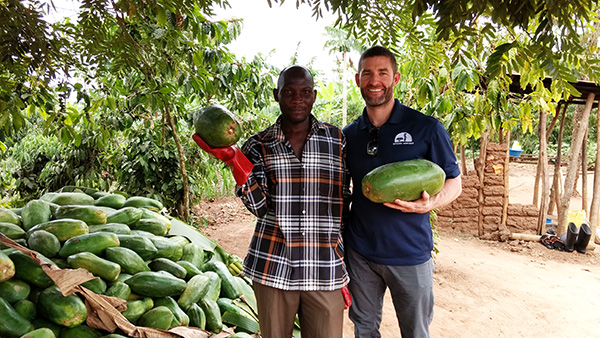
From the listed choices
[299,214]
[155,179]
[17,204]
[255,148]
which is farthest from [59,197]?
[17,204]

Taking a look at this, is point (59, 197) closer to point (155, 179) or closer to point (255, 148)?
point (255, 148)

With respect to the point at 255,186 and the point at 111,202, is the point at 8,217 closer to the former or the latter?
the point at 111,202

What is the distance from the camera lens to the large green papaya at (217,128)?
1.64 meters

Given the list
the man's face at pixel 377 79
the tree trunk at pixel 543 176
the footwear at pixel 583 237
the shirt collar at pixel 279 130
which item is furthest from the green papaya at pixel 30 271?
the tree trunk at pixel 543 176

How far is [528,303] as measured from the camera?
15.6 ft

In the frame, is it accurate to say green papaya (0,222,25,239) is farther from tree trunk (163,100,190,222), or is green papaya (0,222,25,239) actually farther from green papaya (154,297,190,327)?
tree trunk (163,100,190,222)

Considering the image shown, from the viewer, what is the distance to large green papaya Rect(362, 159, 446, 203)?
5.29ft

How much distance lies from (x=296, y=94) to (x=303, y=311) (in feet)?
3.04

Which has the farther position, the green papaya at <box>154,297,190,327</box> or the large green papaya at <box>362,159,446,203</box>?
the green papaya at <box>154,297,190,327</box>

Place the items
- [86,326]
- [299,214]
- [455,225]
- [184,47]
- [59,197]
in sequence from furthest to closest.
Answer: [455,225], [184,47], [59,197], [299,214], [86,326]

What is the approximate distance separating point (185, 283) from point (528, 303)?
4358 mm

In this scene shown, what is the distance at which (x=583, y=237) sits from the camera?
6.86 metres

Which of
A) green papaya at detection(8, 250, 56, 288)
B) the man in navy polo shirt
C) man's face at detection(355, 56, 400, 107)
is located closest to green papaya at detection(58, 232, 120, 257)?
green papaya at detection(8, 250, 56, 288)

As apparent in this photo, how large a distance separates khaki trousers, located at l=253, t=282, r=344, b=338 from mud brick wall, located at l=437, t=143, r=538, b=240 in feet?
22.9
